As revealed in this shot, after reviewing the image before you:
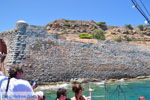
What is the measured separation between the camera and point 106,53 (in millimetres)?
22578

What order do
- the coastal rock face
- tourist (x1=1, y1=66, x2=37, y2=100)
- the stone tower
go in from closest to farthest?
tourist (x1=1, y1=66, x2=37, y2=100) → the stone tower → the coastal rock face

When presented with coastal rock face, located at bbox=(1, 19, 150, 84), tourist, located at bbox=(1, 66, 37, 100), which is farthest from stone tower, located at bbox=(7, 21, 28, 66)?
tourist, located at bbox=(1, 66, 37, 100)

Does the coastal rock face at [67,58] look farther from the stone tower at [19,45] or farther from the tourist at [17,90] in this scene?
the tourist at [17,90]

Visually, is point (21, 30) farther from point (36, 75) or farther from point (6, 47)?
point (36, 75)

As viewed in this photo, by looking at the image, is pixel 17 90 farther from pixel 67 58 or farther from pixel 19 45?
pixel 67 58

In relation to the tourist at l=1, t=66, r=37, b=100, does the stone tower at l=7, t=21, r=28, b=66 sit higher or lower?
higher

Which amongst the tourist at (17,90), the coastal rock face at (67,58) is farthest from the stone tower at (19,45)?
the tourist at (17,90)

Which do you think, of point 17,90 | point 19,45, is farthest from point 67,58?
point 17,90

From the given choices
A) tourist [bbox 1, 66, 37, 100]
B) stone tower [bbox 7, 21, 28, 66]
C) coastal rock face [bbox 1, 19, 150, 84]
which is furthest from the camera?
coastal rock face [bbox 1, 19, 150, 84]

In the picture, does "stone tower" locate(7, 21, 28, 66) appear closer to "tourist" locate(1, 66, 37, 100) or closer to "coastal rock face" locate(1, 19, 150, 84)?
"coastal rock face" locate(1, 19, 150, 84)

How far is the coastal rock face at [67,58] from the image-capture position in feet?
55.9

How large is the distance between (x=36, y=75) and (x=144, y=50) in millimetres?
15492

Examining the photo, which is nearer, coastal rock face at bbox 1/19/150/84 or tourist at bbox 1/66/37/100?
tourist at bbox 1/66/37/100

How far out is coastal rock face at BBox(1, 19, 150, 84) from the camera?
55.9ft
